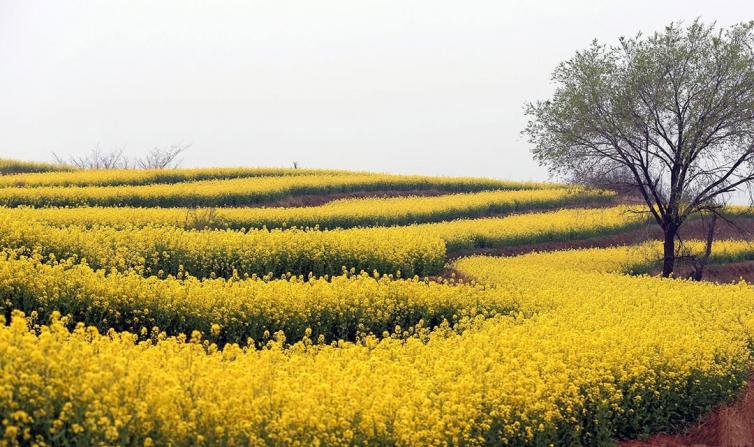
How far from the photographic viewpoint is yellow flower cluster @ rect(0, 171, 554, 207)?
37000 millimetres

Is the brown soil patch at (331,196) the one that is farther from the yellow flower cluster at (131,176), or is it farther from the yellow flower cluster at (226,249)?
the yellow flower cluster at (226,249)

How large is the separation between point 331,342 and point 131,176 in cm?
3343

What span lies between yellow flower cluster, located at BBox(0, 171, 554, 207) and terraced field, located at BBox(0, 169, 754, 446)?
281 inches

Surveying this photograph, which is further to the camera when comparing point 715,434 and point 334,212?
point 334,212

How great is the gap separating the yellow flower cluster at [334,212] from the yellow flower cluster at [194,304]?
8.32 metres

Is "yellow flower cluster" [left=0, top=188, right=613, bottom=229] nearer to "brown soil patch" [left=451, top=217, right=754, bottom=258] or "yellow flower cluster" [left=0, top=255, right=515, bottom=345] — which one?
"brown soil patch" [left=451, top=217, right=754, bottom=258]

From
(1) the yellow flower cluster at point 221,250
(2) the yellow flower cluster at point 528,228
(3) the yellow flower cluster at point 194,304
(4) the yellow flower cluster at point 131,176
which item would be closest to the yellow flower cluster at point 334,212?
(2) the yellow flower cluster at point 528,228

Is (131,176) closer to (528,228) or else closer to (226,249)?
(528,228)

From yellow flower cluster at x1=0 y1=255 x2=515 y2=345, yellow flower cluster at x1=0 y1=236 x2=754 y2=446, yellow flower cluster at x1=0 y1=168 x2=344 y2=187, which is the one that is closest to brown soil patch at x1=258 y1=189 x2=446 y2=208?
yellow flower cluster at x1=0 y1=168 x2=344 y2=187

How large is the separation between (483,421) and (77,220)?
20733 mm

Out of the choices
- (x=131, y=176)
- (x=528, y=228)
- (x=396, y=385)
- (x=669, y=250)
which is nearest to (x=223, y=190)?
(x=131, y=176)

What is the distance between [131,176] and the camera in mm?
47125

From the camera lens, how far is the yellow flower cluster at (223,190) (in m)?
37.0

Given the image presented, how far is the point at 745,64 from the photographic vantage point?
30828 millimetres
